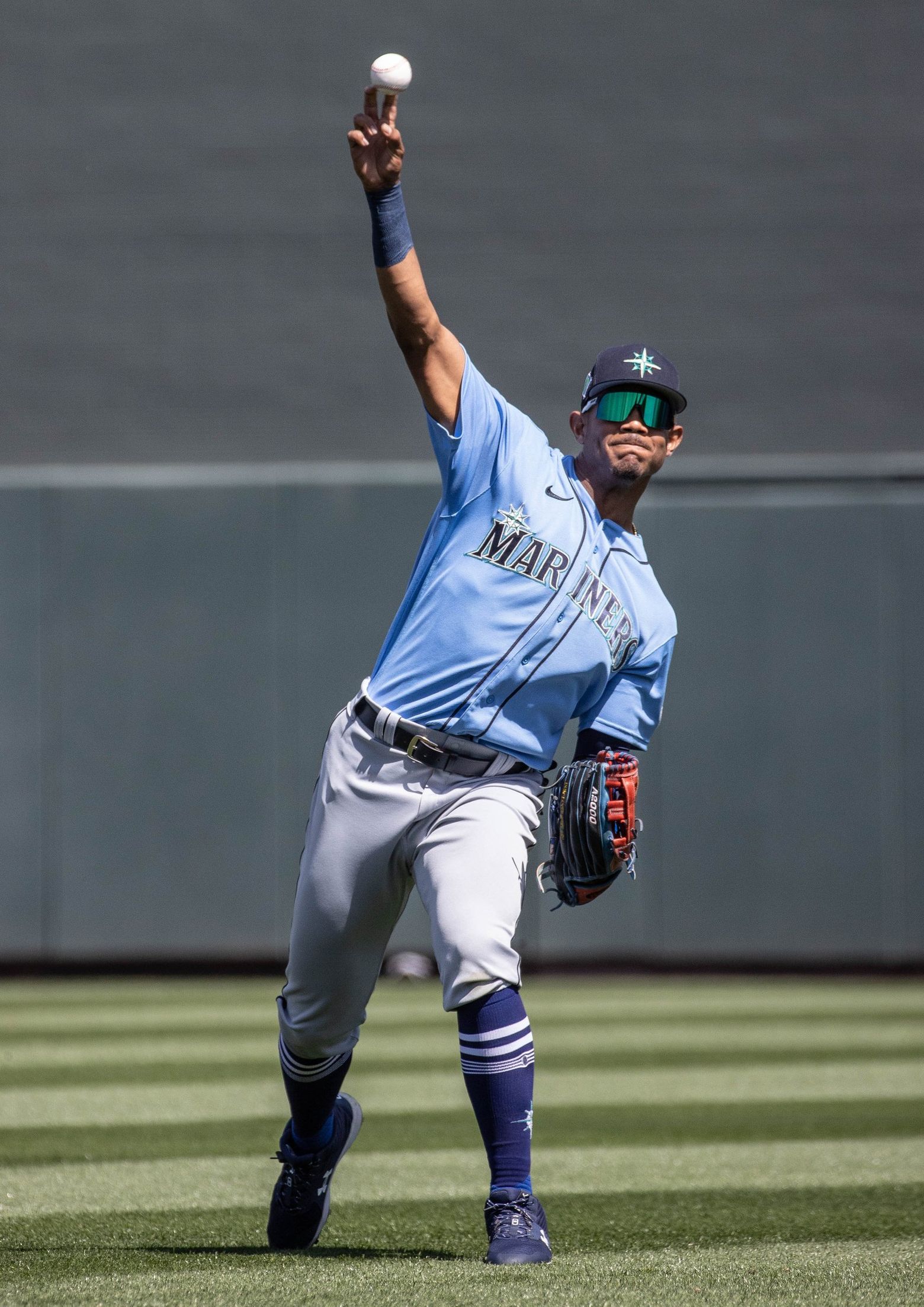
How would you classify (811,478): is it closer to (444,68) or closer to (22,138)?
(444,68)

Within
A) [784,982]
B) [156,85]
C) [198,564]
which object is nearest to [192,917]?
[198,564]

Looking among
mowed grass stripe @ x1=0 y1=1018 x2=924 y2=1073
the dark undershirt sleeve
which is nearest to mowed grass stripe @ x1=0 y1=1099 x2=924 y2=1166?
mowed grass stripe @ x1=0 y1=1018 x2=924 y2=1073

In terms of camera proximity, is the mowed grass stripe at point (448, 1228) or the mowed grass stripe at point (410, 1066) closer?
the mowed grass stripe at point (448, 1228)

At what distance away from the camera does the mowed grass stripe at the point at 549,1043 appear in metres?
7.82

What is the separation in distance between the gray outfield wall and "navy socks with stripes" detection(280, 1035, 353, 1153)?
7423 millimetres

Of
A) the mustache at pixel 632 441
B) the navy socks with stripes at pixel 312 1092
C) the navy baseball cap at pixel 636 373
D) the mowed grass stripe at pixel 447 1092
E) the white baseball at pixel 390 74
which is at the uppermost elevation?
the white baseball at pixel 390 74

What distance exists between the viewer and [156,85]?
12234mm

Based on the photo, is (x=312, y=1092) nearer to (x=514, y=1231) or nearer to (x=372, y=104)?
(x=514, y=1231)

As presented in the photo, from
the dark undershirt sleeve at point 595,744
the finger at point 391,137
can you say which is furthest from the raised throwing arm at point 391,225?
the dark undershirt sleeve at point 595,744

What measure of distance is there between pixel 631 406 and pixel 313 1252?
6.50 feet

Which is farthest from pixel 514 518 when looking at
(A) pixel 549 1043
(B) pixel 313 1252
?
(A) pixel 549 1043

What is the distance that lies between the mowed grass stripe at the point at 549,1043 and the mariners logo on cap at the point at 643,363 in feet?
15.3

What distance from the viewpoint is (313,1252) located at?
12.2 feet

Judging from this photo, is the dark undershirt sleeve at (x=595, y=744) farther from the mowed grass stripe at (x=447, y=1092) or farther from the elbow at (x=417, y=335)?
the mowed grass stripe at (x=447, y=1092)
